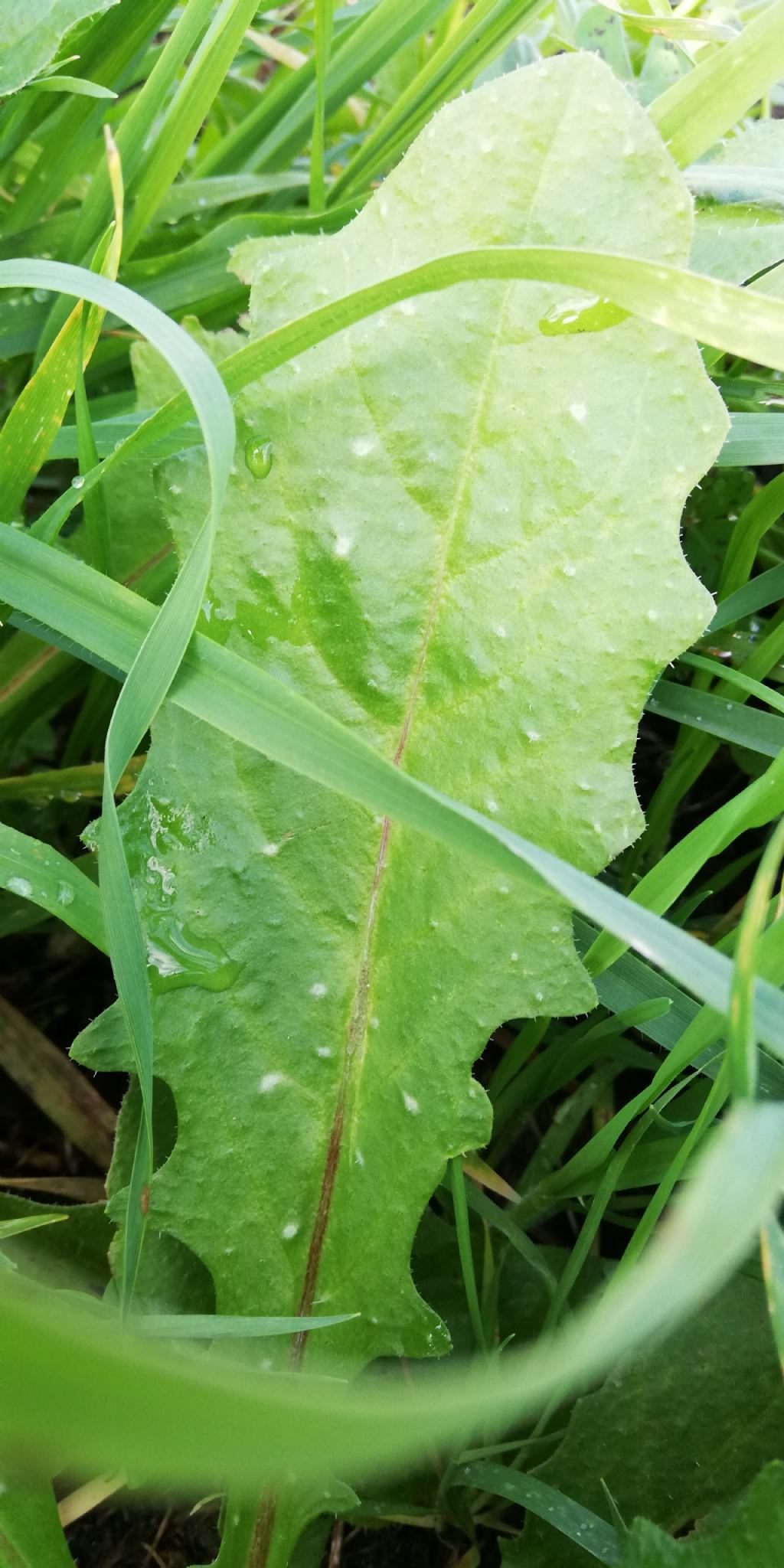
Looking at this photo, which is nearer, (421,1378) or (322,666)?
(322,666)

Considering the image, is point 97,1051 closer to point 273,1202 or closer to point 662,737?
point 273,1202

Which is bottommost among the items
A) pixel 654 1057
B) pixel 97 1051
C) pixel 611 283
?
pixel 654 1057

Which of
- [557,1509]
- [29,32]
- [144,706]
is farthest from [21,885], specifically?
[29,32]

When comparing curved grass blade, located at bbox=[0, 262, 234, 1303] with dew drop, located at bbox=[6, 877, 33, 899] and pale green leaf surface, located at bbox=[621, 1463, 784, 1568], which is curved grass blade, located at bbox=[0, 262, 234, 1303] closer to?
dew drop, located at bbox=[6, 877, 33, 899]

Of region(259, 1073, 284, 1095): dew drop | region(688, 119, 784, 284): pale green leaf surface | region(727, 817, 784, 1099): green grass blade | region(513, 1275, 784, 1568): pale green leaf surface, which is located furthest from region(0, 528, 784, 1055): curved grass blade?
region(688, 119, 784, 284): pale green leaf surface

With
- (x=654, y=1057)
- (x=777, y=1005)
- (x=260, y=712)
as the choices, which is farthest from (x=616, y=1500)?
(x=260, y=712)
